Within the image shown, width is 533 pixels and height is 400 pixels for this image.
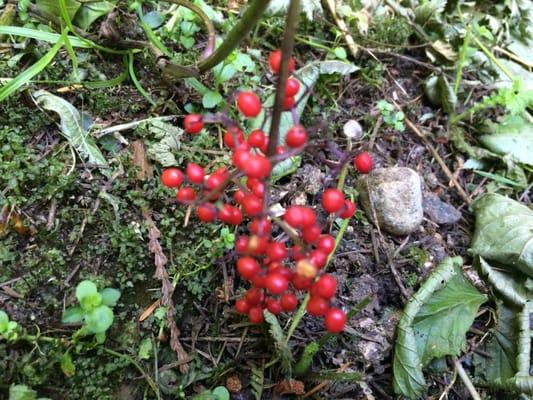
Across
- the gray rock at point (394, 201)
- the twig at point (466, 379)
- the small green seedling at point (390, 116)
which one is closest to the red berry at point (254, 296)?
the gray rock at point (394, 201)

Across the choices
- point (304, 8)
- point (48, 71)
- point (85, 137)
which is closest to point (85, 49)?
point (48, 71)

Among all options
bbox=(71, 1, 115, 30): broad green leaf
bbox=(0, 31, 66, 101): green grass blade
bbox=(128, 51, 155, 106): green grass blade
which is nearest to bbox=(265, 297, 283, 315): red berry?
bbox=(128, 51, 155, 106): green grass blade

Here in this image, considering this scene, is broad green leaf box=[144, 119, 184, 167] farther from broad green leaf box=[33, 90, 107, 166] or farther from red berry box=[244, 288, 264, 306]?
red berry box=[244, 288, 264, 306]

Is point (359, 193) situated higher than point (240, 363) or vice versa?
point (359, 193)

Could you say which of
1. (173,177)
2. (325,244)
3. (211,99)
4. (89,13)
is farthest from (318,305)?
(89,13)

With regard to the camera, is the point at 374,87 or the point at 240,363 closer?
the point at 240,363

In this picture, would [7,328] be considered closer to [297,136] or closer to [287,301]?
[287,301]

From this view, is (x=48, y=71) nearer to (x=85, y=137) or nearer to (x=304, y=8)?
(x=85, y=137)

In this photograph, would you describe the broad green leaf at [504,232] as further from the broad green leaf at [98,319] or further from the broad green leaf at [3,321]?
the broad green leaf at [3,321]
